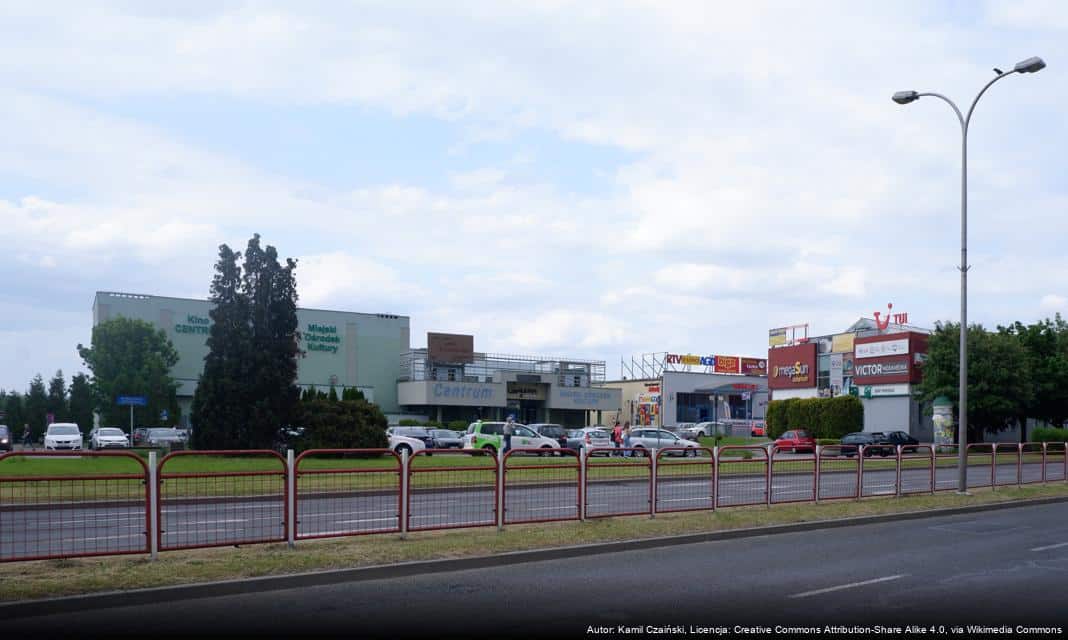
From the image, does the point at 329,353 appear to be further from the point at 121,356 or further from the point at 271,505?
the point at 271,505

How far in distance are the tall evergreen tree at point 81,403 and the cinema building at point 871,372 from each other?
4926cm

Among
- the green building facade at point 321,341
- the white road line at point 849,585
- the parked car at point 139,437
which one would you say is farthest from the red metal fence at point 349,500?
the green building facade at point 321,341

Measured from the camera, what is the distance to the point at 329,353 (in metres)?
76.9

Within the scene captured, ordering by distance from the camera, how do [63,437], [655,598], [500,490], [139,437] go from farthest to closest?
[139,437]
[63,437]
[500,490]
[655,598]

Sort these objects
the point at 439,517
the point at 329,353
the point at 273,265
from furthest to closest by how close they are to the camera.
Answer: the point at 329,353 < the point at 273,265 < the point at 439,517

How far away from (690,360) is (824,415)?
3340 cm

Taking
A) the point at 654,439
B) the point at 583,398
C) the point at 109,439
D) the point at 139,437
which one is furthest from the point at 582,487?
the point at 583,398

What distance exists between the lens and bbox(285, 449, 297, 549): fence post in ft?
42.6

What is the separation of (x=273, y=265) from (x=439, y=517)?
25.6m

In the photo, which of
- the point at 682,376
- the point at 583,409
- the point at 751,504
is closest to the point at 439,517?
the point at 751,504

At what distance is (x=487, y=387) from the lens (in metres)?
77.6

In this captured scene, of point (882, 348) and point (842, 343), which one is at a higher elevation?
point (842, 343)

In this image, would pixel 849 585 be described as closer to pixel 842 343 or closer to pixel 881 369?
pixel 881 369

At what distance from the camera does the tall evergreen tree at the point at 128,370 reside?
6153 cm
